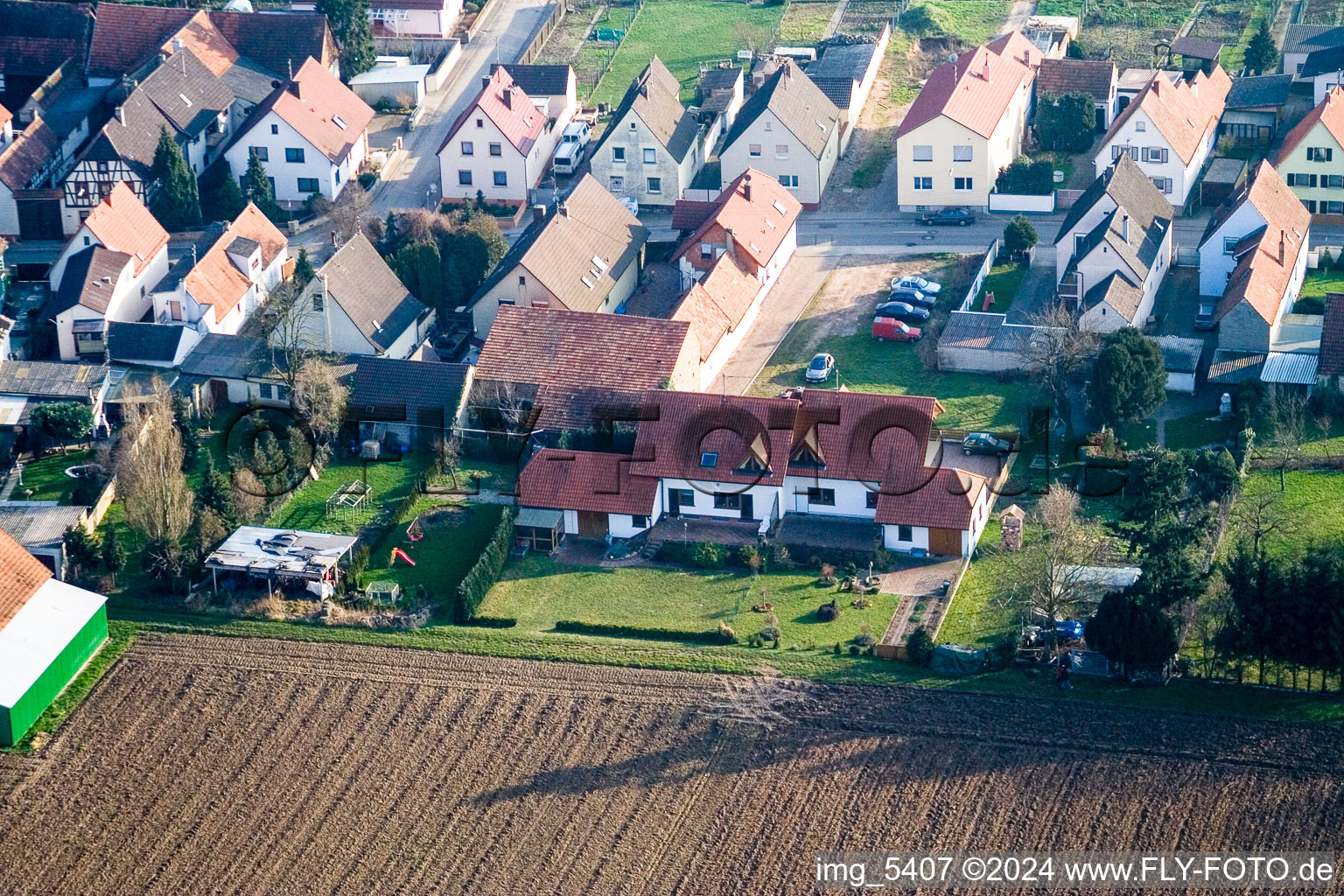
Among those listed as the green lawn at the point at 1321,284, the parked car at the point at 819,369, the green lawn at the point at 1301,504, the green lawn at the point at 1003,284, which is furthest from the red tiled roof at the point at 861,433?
the green lawn at the point at 1321,284

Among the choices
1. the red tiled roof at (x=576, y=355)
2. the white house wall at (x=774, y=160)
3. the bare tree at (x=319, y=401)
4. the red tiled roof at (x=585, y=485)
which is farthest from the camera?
the white house wall at (x=774, y=160)

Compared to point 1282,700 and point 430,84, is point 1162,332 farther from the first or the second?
point 430,84

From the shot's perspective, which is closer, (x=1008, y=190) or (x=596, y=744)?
(x=596, y=744)

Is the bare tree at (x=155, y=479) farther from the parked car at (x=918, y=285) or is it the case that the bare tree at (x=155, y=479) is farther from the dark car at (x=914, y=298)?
the parked car at (x=918, y=285)

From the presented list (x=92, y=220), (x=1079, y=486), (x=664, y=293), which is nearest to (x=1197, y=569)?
(x=1079, y=486)

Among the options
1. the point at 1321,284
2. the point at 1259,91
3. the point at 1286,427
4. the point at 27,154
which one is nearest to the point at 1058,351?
the point at 1286,427
